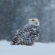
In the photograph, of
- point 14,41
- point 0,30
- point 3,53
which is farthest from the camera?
point 0,30

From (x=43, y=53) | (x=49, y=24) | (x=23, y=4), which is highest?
(x=23, y=4)

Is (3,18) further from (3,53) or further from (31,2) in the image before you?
(3,53)

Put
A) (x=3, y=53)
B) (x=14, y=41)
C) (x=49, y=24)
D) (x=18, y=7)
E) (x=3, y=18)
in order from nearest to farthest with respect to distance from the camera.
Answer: (x=3, y=53) → (x=14, y=41) → (x=3, y=18) → (x=18, y=7) → (x=49, y=24)

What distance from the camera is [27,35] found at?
26.1 ft

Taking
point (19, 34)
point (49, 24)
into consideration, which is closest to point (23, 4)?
point (49, 24)

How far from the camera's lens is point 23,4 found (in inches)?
1226

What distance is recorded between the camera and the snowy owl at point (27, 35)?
7.78 metres

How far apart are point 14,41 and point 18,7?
21.9 metres

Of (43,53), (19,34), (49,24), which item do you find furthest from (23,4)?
(43,53)

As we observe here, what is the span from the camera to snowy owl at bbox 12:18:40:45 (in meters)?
7.78

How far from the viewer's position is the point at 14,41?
25.7 ft

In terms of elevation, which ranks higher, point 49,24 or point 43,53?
point 49,24

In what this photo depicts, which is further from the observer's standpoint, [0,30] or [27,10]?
[27,10]

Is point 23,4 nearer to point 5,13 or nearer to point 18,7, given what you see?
point 18,7
